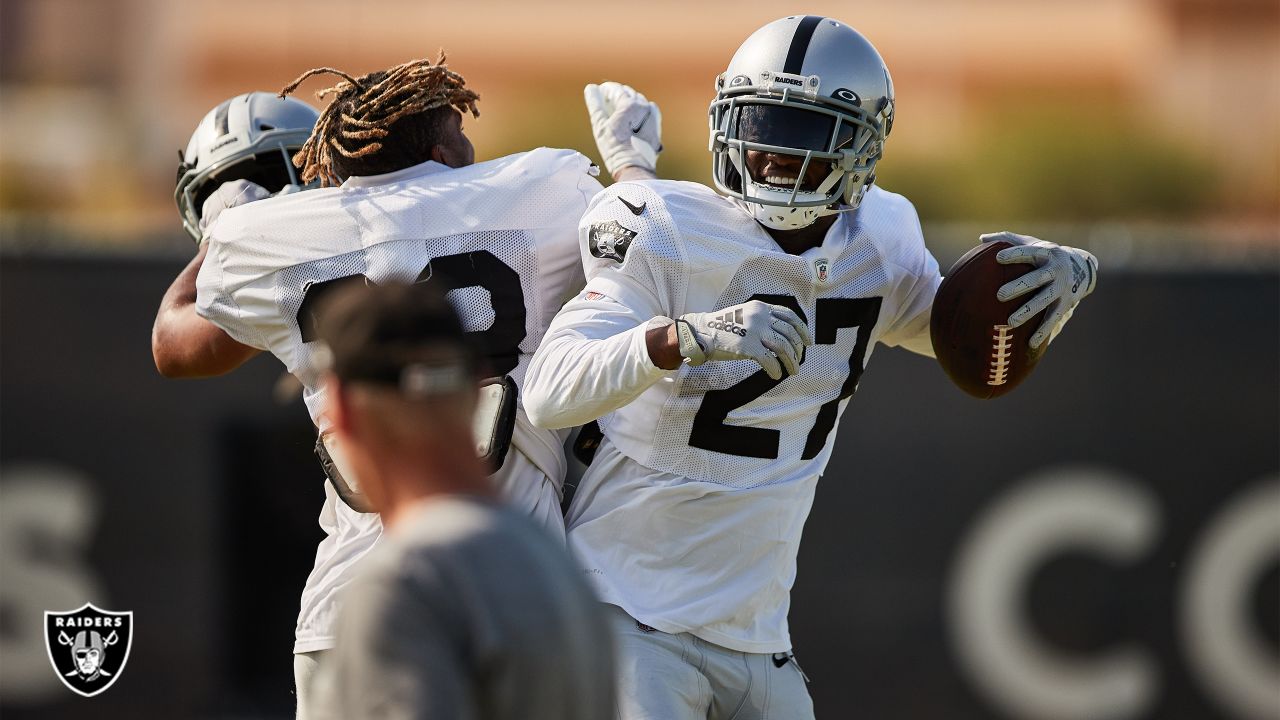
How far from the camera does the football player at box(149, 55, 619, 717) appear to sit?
3.08m

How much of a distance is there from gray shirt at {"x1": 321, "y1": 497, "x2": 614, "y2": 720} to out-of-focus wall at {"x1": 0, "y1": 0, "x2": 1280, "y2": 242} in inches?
466

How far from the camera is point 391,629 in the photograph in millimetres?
1761

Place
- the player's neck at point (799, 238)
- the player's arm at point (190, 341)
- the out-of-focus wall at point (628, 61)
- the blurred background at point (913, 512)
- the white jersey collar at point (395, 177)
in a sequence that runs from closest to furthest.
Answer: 1. the player's neck at point (799, 238)
2. the white jersey collar at point (395, 177)
3. the player's arm at point (190, 341)
4. the blurred background at point (913, 512)
5. the out-of-focus wall at point (628, 61)

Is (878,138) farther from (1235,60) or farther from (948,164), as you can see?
(1235,60)

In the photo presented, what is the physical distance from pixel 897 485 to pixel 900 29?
1364cm

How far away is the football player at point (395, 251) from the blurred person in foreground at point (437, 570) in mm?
1114

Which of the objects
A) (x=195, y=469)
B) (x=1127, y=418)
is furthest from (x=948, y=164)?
(x=195, y=469)

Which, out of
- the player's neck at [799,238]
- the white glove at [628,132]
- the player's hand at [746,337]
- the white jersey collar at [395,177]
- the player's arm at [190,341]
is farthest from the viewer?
the white glove at [628,132]

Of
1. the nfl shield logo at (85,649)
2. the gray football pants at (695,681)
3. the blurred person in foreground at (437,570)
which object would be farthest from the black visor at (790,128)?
the nfl shield logo at (85,649)

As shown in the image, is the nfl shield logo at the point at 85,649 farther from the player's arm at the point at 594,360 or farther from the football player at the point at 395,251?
the player's arm at the point at 594,360

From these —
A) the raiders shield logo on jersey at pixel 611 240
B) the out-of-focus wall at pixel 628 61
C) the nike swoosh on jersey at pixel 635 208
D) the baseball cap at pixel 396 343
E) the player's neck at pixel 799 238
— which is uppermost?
the baseball cap at pixel 396 343

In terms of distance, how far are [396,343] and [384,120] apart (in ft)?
4.42

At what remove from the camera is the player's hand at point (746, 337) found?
2611 mm

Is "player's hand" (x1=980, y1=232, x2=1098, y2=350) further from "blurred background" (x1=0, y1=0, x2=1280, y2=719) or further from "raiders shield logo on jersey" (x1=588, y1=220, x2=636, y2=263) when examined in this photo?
"blurred background" (x1=0, y1=0, x2=1280, y2=719)
